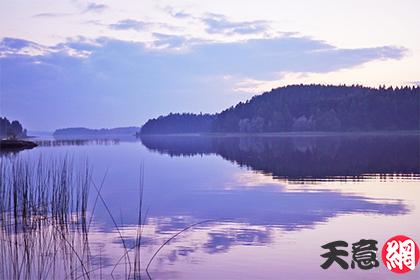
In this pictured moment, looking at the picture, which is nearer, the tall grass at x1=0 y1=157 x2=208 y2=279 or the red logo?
the red logo

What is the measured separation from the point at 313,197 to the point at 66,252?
12.5 metres

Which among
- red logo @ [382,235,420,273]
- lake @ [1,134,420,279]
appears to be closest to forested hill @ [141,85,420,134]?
lake @ [1,134,420,279]

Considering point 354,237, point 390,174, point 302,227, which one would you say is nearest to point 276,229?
point 302,227

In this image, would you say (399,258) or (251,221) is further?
(251,221)

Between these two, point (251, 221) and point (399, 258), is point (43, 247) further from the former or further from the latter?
point (399, 258)

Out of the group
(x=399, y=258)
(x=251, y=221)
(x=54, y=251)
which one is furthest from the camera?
(x=251, y=221)

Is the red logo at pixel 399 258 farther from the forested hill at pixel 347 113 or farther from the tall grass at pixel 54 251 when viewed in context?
the forested hill at pixel 347 113

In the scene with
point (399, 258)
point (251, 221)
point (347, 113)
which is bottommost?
point (251, 221)

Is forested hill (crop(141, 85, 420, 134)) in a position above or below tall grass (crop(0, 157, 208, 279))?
above

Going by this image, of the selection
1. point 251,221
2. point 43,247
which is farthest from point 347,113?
point 43,247

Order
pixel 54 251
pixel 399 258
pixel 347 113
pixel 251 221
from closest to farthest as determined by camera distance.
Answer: pixel 399 258, pixel 54 251, pixel 251 221, pixel 347 113

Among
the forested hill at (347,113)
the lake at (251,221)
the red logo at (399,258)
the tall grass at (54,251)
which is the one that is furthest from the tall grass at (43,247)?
the forested hill at (347,113)

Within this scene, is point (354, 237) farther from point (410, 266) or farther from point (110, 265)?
point (110, 265)

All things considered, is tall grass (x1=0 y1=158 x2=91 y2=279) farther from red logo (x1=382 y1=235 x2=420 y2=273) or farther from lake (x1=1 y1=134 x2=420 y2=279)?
red logo (x1=382 y1=235 x2=420 y2=273)
